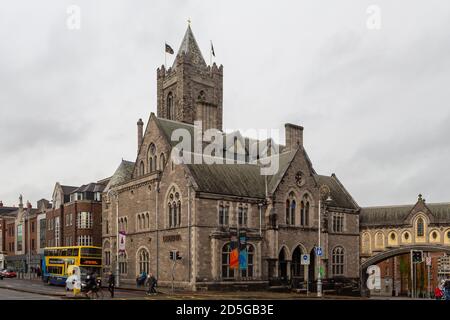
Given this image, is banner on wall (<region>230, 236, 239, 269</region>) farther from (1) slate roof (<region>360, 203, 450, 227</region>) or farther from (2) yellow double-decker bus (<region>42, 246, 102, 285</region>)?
(1) slate roof (<region>360, 203, 450, 227</region>)

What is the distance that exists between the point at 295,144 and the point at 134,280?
900 inches

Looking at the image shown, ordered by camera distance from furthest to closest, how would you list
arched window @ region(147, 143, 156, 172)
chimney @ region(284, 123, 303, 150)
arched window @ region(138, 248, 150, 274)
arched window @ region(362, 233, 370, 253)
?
arched window @ region(362, 233, 370, 253) → chimney @ region(284, 123, 303, 150) → arched window @ region(147, 143, 156, 172) → arched window @ region(138, 248, 150, 274)

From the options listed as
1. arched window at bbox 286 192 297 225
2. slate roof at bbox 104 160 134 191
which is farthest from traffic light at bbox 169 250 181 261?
slate roof at bbox 104 160 134 191

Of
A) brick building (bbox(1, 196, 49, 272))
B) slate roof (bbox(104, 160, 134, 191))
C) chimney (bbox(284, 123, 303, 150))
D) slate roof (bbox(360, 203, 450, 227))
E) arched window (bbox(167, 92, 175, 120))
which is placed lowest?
brick building (bbox(1, 196, 49, 272))

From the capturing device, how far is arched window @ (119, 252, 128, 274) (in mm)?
63894

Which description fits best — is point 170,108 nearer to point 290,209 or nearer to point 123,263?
point 123,263

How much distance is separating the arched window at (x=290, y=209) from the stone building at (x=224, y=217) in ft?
0.33

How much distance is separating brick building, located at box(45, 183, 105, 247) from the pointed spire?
77.4ft

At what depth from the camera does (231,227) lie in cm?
5444

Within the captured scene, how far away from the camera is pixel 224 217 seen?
54.4 metres

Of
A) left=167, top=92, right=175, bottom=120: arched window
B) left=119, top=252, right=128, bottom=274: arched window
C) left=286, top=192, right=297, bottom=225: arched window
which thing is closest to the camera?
left=286, top=192, right=297, bottom=225: arched window

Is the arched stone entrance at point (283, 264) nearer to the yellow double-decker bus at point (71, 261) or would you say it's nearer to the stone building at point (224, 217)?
the stone building at point (224, 217)

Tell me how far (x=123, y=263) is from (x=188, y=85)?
1262 inches
